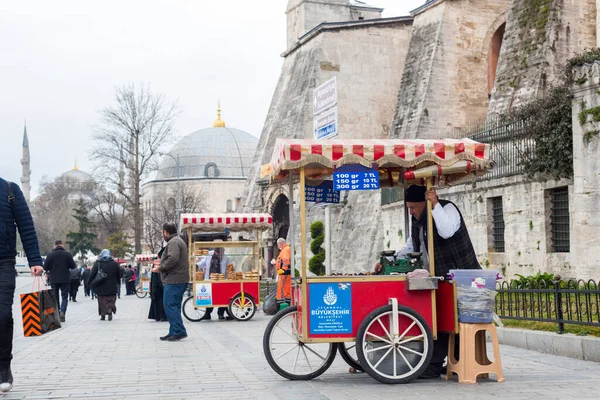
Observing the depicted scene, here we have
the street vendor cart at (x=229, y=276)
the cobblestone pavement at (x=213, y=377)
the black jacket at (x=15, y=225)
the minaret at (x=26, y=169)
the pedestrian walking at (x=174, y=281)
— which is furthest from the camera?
the minaret at (x=26, y=169)

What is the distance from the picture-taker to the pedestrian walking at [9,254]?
7.58m

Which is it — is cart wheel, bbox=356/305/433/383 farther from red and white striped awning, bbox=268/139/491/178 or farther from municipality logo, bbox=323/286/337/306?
red and white striped awning, bbox=268/139/491/178

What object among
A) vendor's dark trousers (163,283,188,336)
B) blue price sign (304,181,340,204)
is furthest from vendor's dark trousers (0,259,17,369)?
vendor's dark trousers (163,283,188,336)

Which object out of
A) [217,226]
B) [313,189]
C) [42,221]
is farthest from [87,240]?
[313,189]

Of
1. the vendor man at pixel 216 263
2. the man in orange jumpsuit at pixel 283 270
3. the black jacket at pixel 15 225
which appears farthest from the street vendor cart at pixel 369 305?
the vendor man at pixel 216 263

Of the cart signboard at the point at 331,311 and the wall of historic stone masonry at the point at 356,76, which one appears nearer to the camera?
the cart signboard at the point at 331,311

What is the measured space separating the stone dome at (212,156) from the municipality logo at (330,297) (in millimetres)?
89018

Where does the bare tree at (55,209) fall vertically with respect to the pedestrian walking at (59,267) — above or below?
above

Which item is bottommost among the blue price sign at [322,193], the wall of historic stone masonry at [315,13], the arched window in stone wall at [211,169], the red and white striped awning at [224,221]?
the blue price sign at [322,193]

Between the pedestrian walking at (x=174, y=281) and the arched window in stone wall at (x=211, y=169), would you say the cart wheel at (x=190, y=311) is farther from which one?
the arched window in stone wall at (x=211, y=169)

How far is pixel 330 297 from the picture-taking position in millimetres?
8367

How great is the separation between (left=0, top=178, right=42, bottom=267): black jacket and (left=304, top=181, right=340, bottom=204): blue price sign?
10.1ft

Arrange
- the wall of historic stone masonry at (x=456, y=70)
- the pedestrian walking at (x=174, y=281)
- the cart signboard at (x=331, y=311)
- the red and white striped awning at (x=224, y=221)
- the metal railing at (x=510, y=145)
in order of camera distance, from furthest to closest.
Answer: the wall of historic stone masonry at (x=456, y=70) < the red and white striped awning at (x=224, y=221) < the metal railing at (x=510, y=145) < the pedestrian walking at (x=174, y=281) < the cart signboard at (x=331, y=311)

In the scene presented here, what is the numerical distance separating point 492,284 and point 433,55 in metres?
28.6
